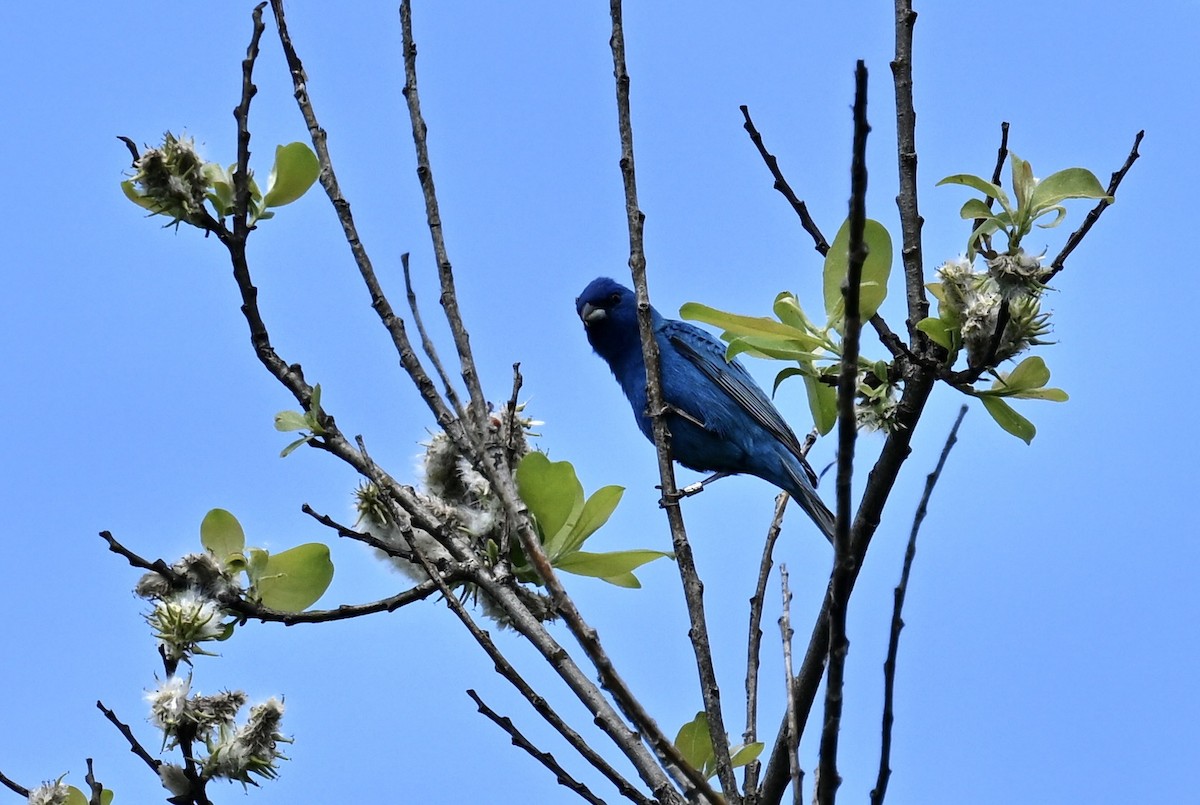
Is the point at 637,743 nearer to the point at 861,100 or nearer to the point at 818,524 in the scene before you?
the point at 861,100

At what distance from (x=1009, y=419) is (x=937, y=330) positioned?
0.42 metres

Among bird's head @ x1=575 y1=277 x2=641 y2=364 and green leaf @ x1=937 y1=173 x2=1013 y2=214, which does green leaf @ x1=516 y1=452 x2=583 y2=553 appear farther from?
bird's head @ x1=575 y1=277 x2=641 y2=364

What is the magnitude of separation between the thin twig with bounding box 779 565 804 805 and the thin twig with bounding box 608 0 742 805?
0.22 metres

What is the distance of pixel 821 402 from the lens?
12.0 feet

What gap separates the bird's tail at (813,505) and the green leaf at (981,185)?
11.8ft

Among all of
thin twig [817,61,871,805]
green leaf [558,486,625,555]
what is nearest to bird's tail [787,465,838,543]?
green leaf [558,486,625,555]

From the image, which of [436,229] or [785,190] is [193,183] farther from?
[785,190]

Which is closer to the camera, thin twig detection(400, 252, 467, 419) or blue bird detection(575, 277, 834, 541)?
thin twig detection(400, 252, 467, 419)

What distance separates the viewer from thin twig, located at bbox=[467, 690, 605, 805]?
321 cm

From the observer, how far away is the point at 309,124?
3471 millimetres

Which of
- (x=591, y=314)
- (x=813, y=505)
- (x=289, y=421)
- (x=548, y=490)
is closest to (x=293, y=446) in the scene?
(x=289, y=421)

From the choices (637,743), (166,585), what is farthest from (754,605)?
(166,585)

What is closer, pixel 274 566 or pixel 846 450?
pixel 846 450

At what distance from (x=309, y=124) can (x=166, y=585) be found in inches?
54.6
